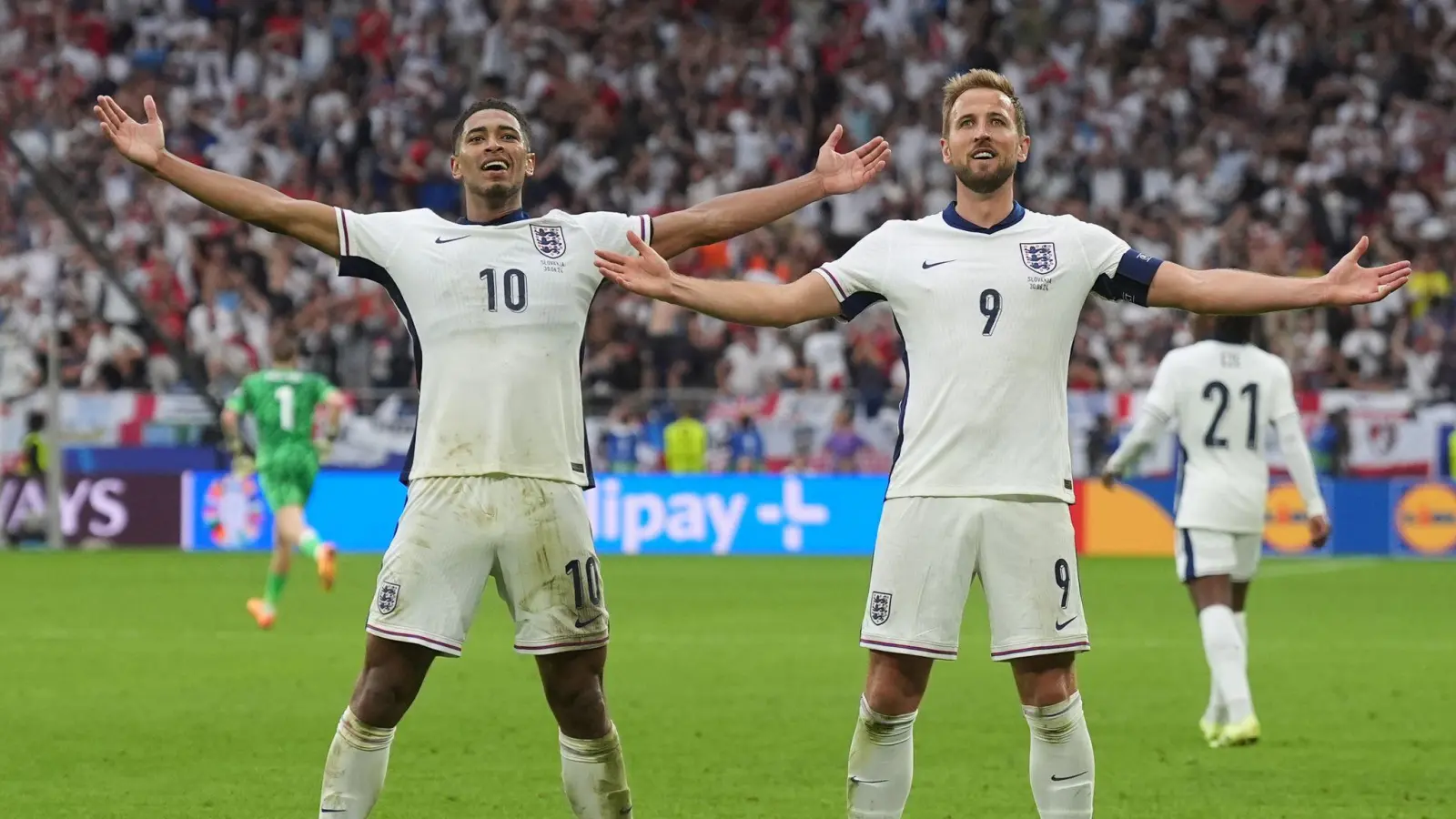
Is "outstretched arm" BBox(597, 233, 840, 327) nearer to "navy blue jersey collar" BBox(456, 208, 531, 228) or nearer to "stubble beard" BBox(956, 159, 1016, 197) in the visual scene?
"navy blue jersey collar" BBox(456, 208, 531, 228)

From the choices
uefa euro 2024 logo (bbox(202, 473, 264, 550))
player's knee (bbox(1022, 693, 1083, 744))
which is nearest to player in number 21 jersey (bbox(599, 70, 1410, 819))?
player's knee (bbox(1022, 693, 1083, 744))

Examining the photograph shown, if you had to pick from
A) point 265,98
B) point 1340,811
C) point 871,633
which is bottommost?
point 1340,811

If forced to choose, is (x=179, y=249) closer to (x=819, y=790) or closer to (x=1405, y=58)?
(x=1405, y=58)

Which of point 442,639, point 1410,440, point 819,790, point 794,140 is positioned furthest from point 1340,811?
point 794,140

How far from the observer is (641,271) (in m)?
6.48

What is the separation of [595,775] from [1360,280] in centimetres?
269

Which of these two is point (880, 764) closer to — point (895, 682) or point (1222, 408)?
point (895, 682)

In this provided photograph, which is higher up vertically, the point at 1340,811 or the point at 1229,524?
the point at 1229,524

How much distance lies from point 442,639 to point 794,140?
24.3m

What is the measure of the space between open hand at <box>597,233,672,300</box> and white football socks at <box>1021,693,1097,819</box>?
64.4 inches

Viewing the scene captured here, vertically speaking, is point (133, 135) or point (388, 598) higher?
point (133, 135)

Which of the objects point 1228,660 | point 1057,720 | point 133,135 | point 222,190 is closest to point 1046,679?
point 1057,720

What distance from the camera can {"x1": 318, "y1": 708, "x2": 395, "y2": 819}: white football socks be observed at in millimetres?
6543

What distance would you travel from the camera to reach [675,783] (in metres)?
9.41
